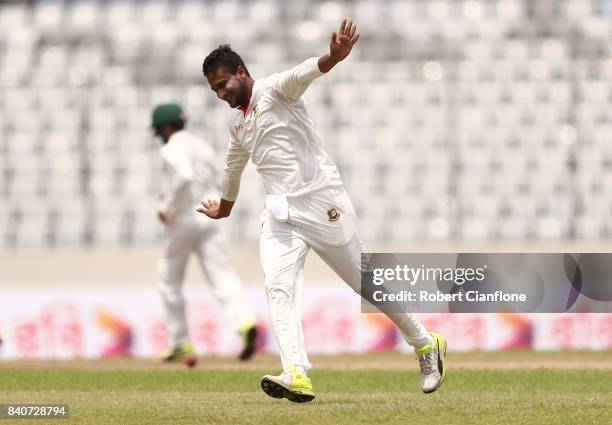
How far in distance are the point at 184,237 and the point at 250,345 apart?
3.69ft

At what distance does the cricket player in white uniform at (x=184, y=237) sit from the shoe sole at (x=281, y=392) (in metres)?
4.38

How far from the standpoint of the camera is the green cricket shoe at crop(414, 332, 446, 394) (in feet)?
24.9

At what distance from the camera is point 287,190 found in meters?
7.25

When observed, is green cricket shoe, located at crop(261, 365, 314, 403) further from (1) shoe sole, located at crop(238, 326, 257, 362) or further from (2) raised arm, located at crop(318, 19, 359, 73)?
(1) shoe sole, located at crop(238, 326, 257, 362)

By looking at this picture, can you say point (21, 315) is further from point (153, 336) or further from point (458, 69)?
point (458, 69)

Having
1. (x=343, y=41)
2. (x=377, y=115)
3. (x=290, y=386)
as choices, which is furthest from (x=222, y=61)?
(x=377, y=115)

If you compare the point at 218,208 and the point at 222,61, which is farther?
the point at 218,208

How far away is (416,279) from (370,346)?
518 cm

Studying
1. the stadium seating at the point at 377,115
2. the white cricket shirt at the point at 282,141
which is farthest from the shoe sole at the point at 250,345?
the stadium seating at the point at 377,115

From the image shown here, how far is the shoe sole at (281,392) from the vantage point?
6772 millimetres

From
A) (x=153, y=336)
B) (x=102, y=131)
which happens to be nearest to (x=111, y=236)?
(x=102, y=131)

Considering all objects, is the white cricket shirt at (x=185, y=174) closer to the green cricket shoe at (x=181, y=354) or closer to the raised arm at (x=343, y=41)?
the green cricket shoe at (x=181, y=354)

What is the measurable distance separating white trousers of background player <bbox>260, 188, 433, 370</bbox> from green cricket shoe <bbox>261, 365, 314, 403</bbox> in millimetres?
116

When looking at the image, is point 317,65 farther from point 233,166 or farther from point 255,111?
point 233,166
